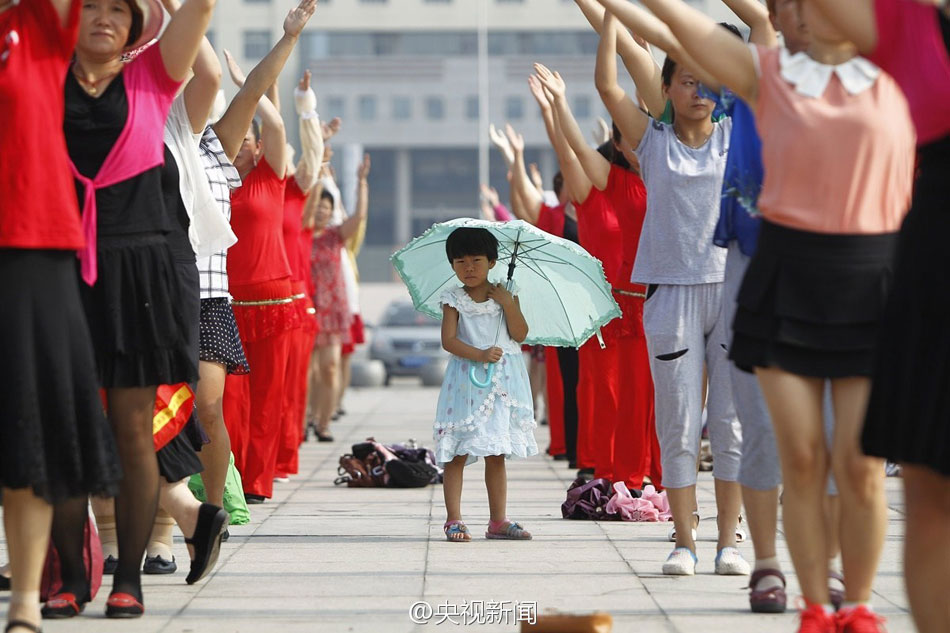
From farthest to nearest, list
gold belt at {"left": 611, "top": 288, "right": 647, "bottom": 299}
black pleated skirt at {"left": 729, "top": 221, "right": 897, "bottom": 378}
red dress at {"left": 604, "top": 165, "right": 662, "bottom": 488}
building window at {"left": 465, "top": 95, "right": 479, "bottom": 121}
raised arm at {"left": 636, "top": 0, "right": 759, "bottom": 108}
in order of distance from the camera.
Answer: building window at {"left": 465, "top": 95, "right": 479, "bottom": 121}, gold belt at {"left": 611, "top": 288, "right": 647, "bottom": 299}, red dress at {"left": 604, "top": 165, "right": 662, "bottom": 488}, raised arm at {"left": 636, "top": 0, "right": 759, "bottom": 108}, black pleated skirt at {"left": 729, "top": 221, "right": 897, "bottom": 378}

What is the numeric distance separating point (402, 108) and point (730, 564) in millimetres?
82276

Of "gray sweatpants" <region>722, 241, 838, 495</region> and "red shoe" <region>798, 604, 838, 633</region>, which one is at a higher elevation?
"gray sweatpants" <region>722, 241, 838, 495</region>

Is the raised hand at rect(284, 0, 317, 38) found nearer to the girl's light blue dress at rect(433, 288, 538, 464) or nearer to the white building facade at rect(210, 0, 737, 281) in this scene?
the girl's light blue dress at rect(433, 288, 538, 464)

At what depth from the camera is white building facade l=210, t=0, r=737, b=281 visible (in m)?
84.2

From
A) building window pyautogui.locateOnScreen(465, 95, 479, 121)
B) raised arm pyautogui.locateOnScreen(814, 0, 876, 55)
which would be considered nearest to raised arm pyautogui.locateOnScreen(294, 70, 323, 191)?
raised arm pyautogui.locateOnScreen(814, 0, 876, 55)

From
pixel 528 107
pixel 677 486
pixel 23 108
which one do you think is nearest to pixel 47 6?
pixel 23 108

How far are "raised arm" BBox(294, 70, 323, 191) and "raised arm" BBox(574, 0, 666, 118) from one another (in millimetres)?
3193

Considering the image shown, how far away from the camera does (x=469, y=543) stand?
25.2 ft

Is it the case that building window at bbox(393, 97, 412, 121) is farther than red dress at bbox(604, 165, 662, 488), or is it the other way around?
building window at bbox(393, 97, 412, 121)

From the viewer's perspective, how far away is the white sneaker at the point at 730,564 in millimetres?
6590

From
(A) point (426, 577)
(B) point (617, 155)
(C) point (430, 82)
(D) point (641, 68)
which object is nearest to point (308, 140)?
(B) point (617, 155)

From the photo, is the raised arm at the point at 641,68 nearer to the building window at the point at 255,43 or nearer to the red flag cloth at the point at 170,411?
the red flag cloth at the point at 170,411

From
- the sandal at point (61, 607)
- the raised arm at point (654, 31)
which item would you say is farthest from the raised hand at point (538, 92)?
the sandal at point (61, 607)

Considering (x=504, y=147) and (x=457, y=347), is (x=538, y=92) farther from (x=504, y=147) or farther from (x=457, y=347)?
(x=504, y=147)
